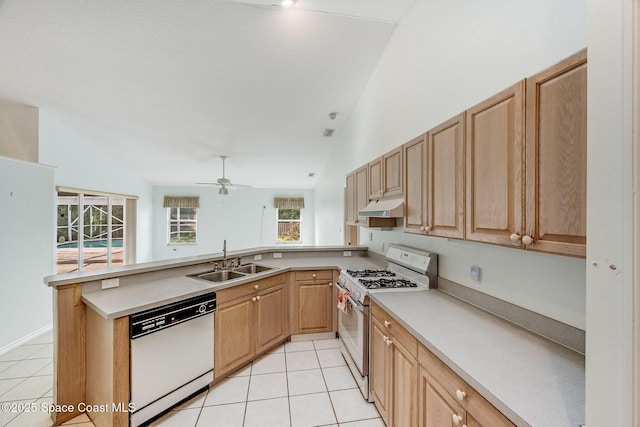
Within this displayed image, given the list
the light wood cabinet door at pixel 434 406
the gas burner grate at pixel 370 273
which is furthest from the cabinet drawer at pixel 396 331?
the gas burner grate at pixel 370 273

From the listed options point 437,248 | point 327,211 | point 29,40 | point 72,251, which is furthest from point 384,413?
point 72,251

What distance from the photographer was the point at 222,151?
17.4 ft

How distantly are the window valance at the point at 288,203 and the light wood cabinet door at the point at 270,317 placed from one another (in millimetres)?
5747

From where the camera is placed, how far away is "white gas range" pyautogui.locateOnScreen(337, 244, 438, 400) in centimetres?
208

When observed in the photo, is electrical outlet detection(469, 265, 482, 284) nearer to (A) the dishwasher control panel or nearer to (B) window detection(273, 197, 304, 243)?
(A) the dishwasher control panel

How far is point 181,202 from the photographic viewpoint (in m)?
8.09

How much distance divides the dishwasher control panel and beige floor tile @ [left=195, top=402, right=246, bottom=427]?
28.1 inches

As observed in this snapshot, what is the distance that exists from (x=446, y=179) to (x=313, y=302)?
2.15 metres

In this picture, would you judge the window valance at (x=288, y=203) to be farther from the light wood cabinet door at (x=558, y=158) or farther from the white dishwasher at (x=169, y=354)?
the light wood cabinet door at (x=558, y=158)

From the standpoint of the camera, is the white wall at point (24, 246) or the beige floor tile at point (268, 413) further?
the white wall at point (24, 246)

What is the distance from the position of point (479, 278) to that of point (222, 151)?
5.00 m

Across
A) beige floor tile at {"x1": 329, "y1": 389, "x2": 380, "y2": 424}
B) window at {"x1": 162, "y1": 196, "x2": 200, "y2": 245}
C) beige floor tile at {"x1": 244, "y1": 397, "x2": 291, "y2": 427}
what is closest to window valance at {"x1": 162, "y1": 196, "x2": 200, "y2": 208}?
window at {"x1": 162, "y1": 196, "x2": 200, "y2": 245}

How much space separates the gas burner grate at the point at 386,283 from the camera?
6.94 feet

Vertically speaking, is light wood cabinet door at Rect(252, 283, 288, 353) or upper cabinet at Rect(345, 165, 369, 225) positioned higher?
upper cabinet at Rect(345, 165, 369, 225)
